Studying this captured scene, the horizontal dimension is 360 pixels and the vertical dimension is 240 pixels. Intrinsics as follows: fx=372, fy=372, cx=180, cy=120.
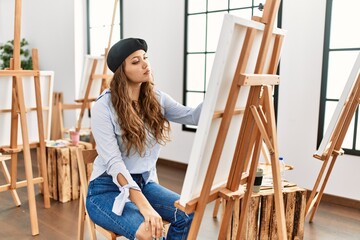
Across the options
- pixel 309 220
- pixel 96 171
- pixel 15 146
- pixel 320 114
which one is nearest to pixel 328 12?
pixel 320 114

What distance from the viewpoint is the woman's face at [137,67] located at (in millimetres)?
1731

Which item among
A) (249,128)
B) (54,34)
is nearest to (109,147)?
(249,128)

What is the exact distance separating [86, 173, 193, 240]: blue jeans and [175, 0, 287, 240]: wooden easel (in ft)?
0.80

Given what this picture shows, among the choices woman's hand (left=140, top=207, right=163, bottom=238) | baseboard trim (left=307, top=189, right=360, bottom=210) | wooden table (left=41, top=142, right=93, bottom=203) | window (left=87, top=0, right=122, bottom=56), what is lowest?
baseboard trim (left=307, top=189, right=360, bottom=210)

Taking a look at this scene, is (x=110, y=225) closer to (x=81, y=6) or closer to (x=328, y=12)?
(x=328, y=12)

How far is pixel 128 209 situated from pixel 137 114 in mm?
458

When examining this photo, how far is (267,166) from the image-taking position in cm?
260

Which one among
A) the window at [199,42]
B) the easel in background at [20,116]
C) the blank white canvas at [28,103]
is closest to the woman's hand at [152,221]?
the easel in background at [20,116]

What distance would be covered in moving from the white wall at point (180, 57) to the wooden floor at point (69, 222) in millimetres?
315

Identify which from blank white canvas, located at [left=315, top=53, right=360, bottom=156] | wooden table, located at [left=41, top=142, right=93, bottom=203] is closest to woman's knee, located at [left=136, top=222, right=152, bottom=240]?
blank white canvas, located at [left=315, top=53, right=360, bottom=156]

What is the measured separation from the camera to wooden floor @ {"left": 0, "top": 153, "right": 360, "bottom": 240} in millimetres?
2564

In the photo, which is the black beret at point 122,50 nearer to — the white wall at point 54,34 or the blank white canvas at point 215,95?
the blank white canvas at point 215,95

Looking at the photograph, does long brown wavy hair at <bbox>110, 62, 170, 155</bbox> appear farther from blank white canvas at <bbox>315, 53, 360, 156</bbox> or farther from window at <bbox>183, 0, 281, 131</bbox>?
window at <bbox>183, 0, 281, 131</bbox>

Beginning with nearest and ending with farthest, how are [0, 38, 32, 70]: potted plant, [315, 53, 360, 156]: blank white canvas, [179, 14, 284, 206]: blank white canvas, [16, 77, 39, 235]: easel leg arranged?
[179, 14, 284, 206]: blank white canvas → [315, 53, 360, 156]: blank white canvas → [16, 77, 39, 235]: easel leg → [0, 38, 32, 70]: potted plant
